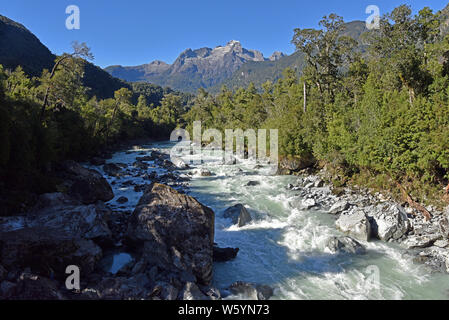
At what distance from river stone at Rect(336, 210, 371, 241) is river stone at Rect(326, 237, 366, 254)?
81cm

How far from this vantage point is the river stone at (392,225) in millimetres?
12091

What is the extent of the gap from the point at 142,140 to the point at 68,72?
4740cm

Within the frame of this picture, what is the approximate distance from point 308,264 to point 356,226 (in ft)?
13.0

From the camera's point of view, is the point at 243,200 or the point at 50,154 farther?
the point at 243,200

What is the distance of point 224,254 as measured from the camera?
35.6ft

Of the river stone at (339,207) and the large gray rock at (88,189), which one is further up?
the large gray rock at (88,189)

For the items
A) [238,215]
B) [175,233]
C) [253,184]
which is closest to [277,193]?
[253,184]

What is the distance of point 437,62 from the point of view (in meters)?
16.5

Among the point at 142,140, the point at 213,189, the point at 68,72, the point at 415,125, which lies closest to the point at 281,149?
the point at 213,189

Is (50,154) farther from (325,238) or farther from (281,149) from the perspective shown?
(281,149)

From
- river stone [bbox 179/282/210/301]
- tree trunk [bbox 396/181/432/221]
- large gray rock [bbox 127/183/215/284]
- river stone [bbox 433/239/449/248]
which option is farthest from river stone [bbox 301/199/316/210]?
river stone [bbox 179/282/210/301]

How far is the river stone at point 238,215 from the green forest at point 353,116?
9.09 meters

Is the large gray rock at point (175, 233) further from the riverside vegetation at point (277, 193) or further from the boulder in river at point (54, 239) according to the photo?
the boulder in river at point (54, 239)

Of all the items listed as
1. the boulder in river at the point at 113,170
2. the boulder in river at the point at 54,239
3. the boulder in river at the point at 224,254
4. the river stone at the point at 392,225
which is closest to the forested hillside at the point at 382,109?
the river stone at the point at 392,225
